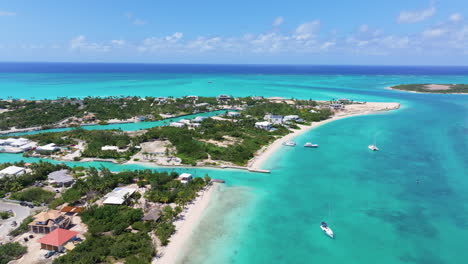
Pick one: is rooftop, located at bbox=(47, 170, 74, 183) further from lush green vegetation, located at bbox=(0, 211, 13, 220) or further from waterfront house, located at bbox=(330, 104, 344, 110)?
waterfront house, located at bbox=(330, 104, 344, 110)

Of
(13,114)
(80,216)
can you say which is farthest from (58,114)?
(80,216)

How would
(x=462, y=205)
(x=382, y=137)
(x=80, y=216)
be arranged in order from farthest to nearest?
(x=382, y=137) < (x=462, y=205) < (x=80, y=216)

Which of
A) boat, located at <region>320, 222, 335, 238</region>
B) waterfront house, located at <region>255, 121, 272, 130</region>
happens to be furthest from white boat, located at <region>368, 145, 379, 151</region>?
boat, located at <region>320, 222, 335, 238</region>

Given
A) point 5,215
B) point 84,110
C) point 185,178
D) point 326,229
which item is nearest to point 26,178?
point 5,215

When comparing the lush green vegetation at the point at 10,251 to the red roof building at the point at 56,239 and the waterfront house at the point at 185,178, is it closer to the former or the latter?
the red roof building at the point at 56,239

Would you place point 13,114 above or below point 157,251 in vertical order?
above

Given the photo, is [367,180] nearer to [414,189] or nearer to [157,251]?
[414,189]
